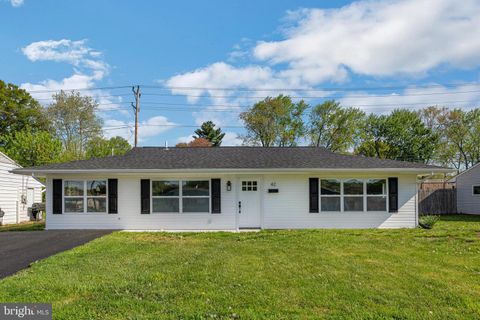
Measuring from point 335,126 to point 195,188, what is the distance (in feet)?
87.5

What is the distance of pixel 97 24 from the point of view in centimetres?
1462

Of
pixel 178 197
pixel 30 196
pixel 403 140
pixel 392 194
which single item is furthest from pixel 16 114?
pixel 403 140

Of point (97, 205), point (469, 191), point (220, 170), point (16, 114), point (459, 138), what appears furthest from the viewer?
point (459, 138)

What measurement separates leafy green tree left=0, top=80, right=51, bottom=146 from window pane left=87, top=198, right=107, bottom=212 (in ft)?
72.2

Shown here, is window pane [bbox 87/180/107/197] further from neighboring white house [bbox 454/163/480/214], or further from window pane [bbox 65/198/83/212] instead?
neighboring white house [bbox 454/163/480/214]

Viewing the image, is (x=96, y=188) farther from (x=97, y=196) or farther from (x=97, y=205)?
(x=97, y=205)

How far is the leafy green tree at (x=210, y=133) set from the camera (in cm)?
4688

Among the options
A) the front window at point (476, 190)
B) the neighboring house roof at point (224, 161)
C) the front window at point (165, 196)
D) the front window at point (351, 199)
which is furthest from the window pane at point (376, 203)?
the front window at point (476, 190)

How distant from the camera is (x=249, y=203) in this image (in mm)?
12953

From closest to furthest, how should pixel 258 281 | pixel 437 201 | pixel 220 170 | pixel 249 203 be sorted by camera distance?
pixel 258 281 < pixel 220 170 < pixel 249 203 < pixel 437 201

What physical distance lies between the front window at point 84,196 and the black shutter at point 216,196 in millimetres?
3862

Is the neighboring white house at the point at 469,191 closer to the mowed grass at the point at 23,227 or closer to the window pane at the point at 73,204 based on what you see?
the window pane at the point at 73,204

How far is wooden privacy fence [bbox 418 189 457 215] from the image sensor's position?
66.1ft

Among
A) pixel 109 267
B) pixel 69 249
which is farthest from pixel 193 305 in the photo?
pixel 69 249
